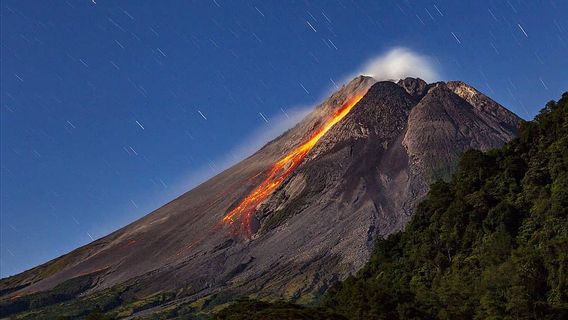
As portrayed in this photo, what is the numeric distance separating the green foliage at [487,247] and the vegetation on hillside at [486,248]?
111 millimetres

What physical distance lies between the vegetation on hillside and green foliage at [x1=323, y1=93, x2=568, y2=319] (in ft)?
0.36

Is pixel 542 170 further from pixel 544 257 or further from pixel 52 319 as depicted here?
pixel 52 319

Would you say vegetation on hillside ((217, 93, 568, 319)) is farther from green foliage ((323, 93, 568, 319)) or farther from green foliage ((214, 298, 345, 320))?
green foliage ((214, 298, 345, 320))

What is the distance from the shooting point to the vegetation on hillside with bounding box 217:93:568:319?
61531mm

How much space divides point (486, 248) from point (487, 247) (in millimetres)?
234

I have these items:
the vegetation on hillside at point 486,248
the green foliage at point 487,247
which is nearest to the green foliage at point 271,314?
the vegetation on hillside at point 486,248

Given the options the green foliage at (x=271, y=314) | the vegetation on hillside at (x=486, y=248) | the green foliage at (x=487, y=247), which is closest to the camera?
the green foliage at (x=271, y=314)

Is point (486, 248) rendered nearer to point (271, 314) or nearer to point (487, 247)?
point (487, 247)

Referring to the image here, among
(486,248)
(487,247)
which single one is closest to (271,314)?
(487,247)

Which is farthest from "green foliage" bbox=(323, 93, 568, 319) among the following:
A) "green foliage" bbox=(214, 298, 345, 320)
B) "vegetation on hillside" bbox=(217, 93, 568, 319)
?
"green foliage" bbox=(214, 298, 345, 320)

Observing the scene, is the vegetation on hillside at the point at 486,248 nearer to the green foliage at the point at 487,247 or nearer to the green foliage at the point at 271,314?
the green foliage at the point at 487,247

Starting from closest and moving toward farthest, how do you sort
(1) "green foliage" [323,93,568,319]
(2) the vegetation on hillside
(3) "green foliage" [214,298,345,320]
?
(3) "green foliage" [214,298,345,320], (2) the vegetation on hillside, (1) "green foliage" [323,93,568,319]

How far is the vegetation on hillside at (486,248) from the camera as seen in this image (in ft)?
202

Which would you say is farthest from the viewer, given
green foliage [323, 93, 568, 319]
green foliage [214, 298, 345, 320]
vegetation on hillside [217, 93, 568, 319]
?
green foliage [323, 93, 568, 319]
